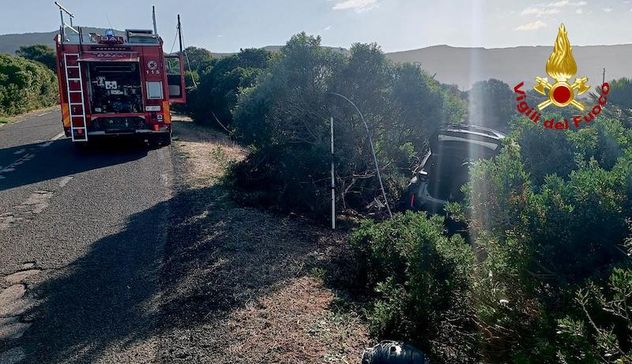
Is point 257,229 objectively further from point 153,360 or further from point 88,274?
point 153,360

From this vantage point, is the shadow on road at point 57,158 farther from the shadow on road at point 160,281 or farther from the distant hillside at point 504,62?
the distant hillside at point 504,62

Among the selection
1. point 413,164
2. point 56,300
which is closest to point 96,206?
point 56,300

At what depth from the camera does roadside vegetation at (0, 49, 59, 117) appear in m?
23.2

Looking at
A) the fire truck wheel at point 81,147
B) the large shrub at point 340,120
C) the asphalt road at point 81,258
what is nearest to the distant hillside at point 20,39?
the fire truck wheel at point 81,147

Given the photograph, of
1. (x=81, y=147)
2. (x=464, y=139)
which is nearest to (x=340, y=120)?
(x=464, y=139)

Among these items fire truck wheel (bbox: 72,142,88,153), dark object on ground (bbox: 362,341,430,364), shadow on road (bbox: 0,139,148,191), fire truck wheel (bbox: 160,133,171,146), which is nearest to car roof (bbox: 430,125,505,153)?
dark object on ground (bbox: 362,341,430,364)

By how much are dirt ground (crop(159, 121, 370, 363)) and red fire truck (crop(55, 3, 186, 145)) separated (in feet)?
18.1

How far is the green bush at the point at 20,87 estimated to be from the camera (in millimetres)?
23266

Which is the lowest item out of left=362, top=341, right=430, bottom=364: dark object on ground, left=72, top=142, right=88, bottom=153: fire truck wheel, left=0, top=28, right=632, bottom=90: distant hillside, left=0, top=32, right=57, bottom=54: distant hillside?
left=362, top=341, right=430, bottom=364: dark object on ground

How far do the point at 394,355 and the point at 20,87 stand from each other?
89.6 ft

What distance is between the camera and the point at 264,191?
363 inches

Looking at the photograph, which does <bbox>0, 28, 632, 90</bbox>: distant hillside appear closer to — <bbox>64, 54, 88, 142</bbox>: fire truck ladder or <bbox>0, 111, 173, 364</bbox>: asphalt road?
<bbox>64, 54, 88, 142</bbox>: fire truck ladder

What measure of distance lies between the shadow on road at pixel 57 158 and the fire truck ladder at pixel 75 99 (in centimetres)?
63

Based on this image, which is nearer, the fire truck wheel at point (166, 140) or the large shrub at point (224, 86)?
the fire truck wheel at point (166, 140)
